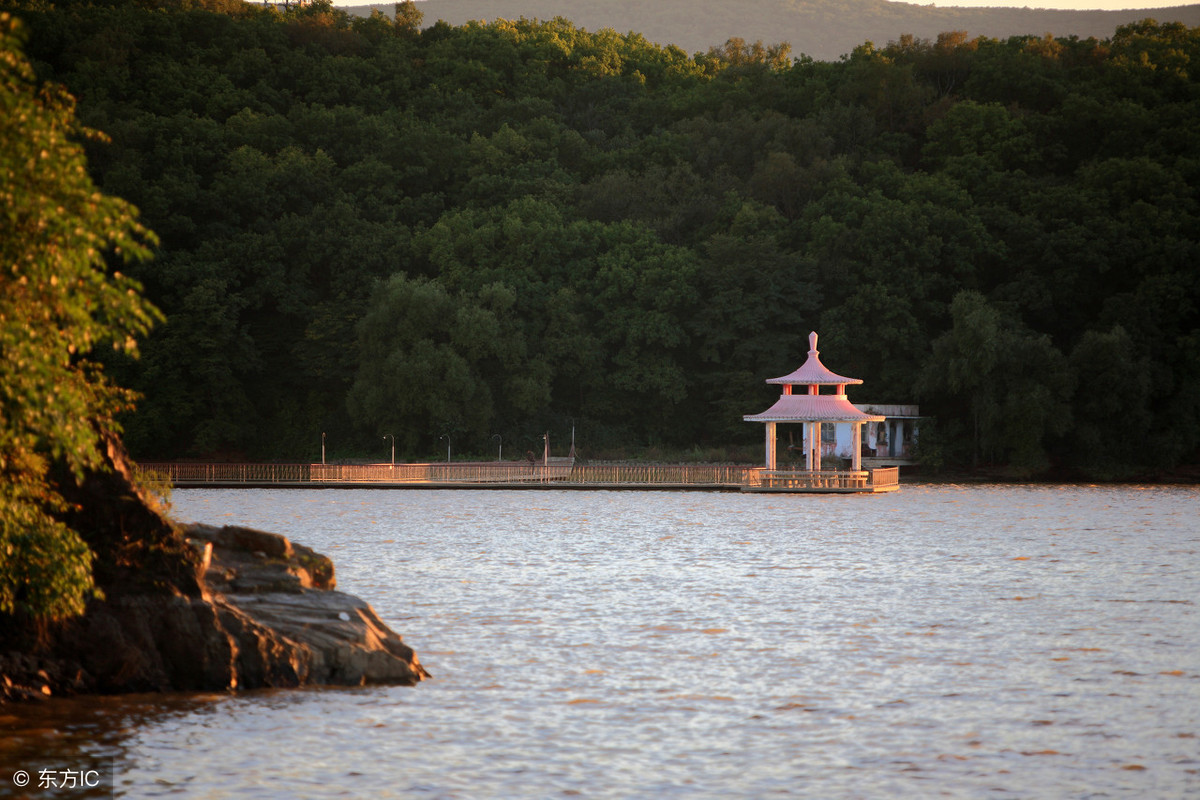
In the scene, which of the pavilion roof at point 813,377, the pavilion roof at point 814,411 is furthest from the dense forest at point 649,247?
the pavilion roof at point 814,411

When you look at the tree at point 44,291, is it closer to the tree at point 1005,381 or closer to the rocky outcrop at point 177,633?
the rocky outcrop at point 177,633

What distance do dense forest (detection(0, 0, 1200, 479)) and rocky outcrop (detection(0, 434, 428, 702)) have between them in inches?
1856

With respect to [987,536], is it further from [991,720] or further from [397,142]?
[397,142]

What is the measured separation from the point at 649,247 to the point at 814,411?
65.9ft

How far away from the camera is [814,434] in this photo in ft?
171

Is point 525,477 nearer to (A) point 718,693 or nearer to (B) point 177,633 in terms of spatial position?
(A) point 718,693

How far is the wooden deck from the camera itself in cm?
5088

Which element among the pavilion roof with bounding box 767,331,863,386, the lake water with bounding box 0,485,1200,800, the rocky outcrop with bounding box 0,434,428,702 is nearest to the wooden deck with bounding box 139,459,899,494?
the pavilion roof with bounding box 767,331,863,386

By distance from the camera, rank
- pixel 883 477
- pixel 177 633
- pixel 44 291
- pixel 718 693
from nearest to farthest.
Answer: pixel 44 291, pixel 177 633, pixel 718 693, pixel 883 477

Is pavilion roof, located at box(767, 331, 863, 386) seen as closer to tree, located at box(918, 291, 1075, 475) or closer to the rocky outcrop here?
tree, located at box(918, 291, 1075, 475)

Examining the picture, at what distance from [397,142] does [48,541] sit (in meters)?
64.8

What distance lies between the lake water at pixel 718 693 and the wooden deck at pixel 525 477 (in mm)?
19564

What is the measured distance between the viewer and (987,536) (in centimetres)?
3600

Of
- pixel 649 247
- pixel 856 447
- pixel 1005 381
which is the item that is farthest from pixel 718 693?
pixel 649 247
